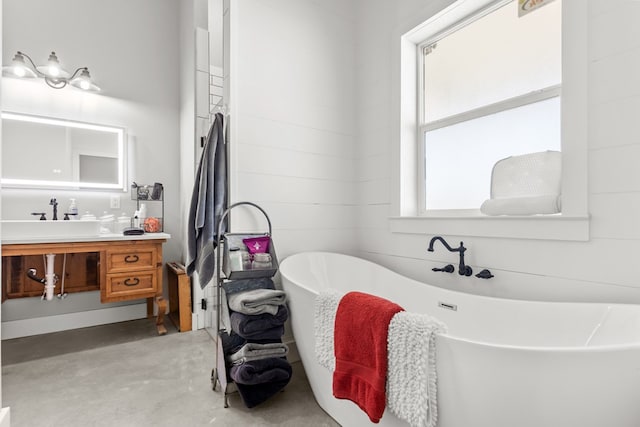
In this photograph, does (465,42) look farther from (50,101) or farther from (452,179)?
(50,101)

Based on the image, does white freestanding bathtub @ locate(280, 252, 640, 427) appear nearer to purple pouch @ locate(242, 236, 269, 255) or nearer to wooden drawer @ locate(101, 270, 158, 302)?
purple pouch @ locate(242, 236, 269, 255)

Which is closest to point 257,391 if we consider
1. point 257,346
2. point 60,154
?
point 257,346

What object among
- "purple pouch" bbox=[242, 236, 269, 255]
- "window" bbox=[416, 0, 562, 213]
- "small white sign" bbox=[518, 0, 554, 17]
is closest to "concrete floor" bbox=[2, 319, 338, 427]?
"purple pouch" bbox=[242, 236, 269, 255]

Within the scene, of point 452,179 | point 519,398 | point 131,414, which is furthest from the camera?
point 452,179

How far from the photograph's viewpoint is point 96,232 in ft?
8.20

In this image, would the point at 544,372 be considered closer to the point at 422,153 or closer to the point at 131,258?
the point at 422,153

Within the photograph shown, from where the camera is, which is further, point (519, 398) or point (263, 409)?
point (263, 409)

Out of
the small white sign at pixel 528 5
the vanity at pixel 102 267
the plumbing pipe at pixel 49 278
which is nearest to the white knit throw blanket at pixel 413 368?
the small white sign at pixel 528 5

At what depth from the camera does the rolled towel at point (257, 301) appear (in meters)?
1.59

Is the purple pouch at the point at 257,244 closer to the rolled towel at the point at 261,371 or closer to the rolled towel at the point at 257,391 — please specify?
the rolled towel at the point at 261,371

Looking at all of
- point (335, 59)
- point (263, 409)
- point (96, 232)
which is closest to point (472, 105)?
point (335, 59)

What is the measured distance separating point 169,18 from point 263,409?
370cm

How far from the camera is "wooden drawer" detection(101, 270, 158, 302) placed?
2.43 m

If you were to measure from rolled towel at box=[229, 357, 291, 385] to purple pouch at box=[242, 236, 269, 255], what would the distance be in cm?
59
